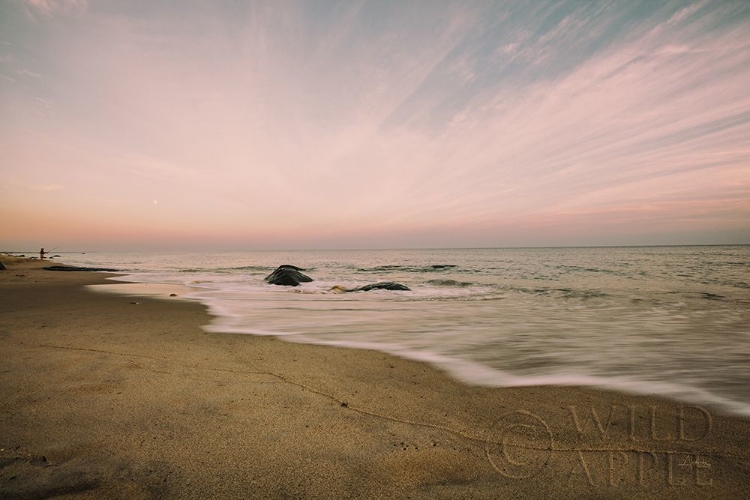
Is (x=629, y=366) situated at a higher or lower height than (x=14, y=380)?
lower

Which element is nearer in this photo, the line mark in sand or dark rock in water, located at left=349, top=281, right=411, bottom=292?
the line mark in sand

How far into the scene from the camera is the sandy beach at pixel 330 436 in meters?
1.69

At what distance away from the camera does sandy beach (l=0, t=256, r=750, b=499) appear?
5.55 feet

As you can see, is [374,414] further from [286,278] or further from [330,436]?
[286,278]

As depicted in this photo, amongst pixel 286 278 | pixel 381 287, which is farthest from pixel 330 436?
pixel 286 278

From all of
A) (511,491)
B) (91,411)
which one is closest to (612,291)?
(511,491)

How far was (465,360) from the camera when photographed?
4152 millimetres

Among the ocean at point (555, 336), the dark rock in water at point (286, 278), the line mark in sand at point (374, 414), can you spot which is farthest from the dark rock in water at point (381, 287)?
the line mark in sand at point (374, 414)

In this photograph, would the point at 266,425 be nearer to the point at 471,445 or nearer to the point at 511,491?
the point at 471,445

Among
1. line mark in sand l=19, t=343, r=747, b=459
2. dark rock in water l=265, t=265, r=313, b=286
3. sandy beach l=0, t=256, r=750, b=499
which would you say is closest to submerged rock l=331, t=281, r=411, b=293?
dark rock in water l=265, t=265, r=313, b=286

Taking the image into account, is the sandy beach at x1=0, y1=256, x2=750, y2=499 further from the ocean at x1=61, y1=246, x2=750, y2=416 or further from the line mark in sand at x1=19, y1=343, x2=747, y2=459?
the ocean at x1=61, y1=246, x2=750, y2=416

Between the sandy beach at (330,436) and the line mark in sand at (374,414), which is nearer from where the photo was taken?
the sandy beach at (330,436)

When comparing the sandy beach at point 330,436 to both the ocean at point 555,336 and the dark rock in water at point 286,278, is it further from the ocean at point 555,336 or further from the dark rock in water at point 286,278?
the dark rock in water at point 286,278

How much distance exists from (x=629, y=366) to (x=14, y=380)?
591cm
